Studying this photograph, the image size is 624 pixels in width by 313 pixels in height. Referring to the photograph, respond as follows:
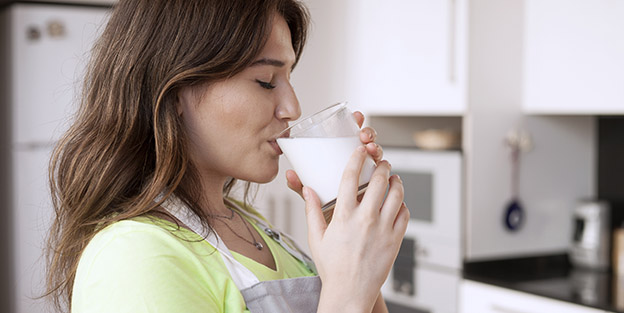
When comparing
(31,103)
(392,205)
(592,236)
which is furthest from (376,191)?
(31,103)

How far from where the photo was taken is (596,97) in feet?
7.87

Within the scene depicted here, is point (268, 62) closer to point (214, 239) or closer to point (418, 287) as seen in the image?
point (214, 239)

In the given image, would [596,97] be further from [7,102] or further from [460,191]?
[7,102]

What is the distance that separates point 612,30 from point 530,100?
40 cm

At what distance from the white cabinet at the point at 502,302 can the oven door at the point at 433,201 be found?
11cm

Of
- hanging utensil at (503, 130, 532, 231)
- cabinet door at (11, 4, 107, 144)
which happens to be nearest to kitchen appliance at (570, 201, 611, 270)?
hanging utensil at (503, 130, 532, 231)

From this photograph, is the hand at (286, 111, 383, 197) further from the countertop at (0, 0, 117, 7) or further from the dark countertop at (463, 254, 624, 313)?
the countertop at (0, 0, 117, 7)

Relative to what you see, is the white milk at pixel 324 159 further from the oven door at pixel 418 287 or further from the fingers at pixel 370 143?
the oven door at pixel 418 287

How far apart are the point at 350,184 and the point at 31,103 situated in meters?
2.95

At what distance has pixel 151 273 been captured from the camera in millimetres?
754

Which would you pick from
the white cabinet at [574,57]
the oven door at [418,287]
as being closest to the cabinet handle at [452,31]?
the white cabinet at [574,57]

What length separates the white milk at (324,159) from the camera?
943 millimetres

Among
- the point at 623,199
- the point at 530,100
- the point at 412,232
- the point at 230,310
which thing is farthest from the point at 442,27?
the point at 230,310

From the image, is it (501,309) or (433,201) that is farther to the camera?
(433,201)
